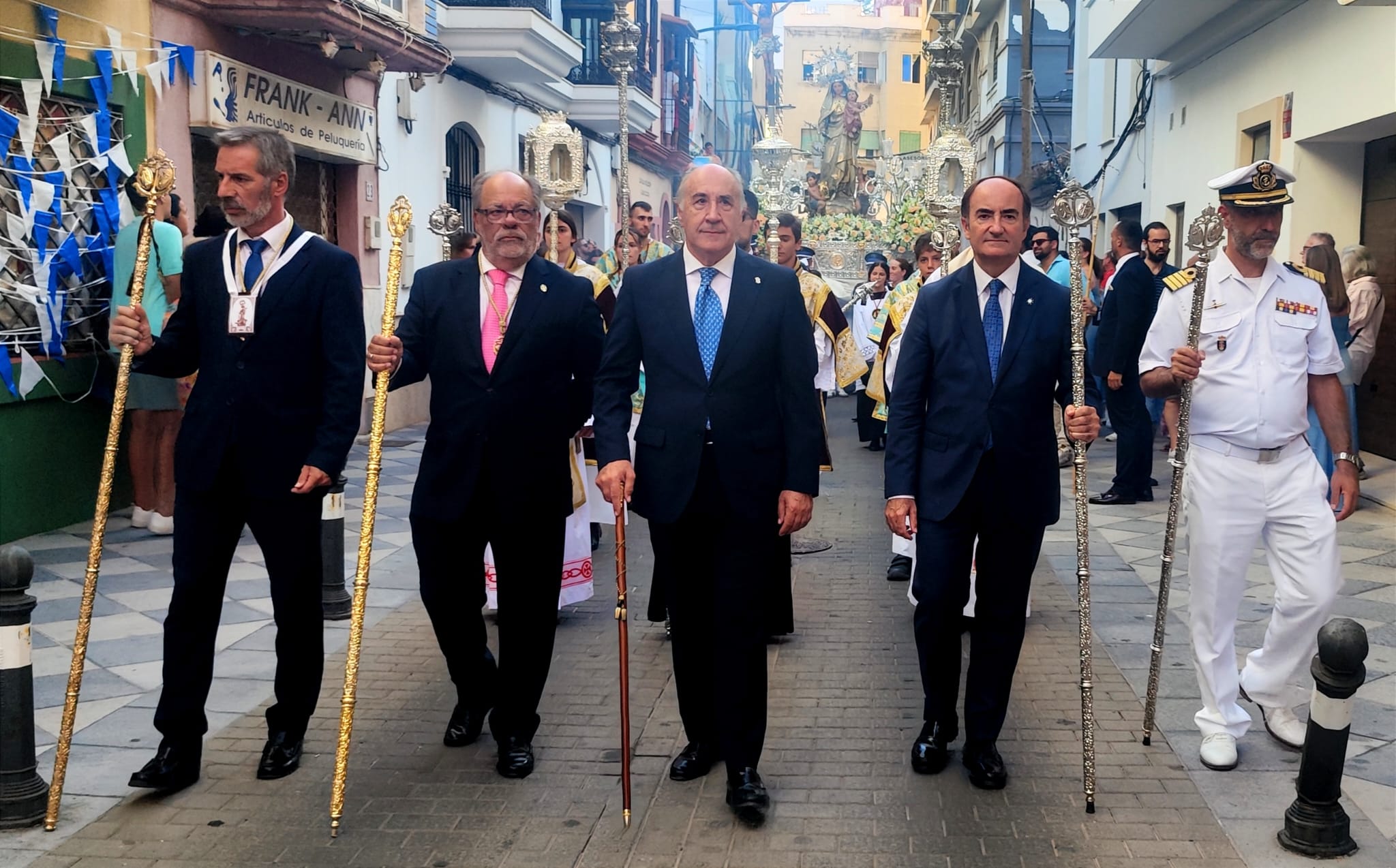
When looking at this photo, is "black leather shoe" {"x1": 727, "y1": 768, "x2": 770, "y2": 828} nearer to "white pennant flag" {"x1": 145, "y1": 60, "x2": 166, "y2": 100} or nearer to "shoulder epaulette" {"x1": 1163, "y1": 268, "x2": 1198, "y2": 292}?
"shoulder epaulette" {"x1": 1163, "y1": 268, "x2": 1198, "y2": 292}

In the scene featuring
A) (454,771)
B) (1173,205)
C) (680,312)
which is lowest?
(454,771)

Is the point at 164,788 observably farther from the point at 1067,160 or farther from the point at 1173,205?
the point at 1067,160

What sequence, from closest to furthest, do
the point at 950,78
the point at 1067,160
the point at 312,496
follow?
1. the point at 312,496
2. the point at 950,78
3. the point at 1067,160

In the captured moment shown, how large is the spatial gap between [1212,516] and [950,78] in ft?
54.4

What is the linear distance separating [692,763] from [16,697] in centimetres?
212

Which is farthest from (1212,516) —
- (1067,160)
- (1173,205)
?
(1067,160)

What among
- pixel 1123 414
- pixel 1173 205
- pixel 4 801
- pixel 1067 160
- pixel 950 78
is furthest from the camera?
pixel 1067 160

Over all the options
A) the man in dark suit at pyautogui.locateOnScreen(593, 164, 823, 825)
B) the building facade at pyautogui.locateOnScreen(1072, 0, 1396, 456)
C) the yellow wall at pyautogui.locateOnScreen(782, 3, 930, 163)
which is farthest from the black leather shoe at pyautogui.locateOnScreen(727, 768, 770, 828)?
the yellow wall at pyautogui.locateOnScreen(782, 3, 930, 163)

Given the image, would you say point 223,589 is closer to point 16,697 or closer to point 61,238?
point 16,697

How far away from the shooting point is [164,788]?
Result: 4.72 m

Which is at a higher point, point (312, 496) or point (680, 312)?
point (680, 312)

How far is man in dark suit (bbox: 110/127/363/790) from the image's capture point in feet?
15.4

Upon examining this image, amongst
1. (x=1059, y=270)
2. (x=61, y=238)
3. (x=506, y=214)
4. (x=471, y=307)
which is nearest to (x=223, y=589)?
(x=471, y=307)

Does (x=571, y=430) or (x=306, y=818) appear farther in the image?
(x=571, y=430)
